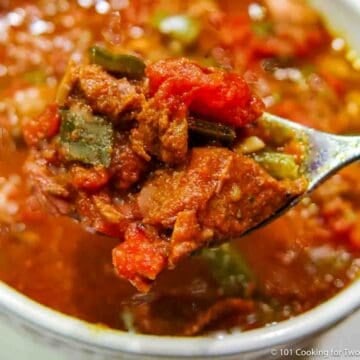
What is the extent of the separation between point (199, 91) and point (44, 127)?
31 cm

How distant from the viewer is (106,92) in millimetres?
1360

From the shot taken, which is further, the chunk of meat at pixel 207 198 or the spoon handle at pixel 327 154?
the spoon handle at pixel 327 154

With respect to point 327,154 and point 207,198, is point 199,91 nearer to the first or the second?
point 207,198

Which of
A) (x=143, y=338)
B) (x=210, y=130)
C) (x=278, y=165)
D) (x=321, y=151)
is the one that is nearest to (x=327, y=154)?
(x=321, y=151)

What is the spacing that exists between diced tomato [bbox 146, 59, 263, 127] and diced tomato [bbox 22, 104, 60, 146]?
0.66ft

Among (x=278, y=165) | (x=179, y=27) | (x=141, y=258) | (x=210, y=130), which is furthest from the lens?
(x=179, y=27)

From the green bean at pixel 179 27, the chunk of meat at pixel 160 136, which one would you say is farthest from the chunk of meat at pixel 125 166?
the green bean at pixel 179 27

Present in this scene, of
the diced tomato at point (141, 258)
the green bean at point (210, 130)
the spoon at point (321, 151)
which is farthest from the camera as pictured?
the spoon at point (321, 151)

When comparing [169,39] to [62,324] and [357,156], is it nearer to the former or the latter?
[357,156]

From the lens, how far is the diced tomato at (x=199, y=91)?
132 centimetres

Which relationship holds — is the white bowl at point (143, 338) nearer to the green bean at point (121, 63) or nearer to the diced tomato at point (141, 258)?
the diced tomato at point (141, 258)

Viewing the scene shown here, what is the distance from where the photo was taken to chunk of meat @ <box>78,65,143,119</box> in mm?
1336

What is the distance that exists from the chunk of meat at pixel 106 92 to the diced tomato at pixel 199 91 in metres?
0.04

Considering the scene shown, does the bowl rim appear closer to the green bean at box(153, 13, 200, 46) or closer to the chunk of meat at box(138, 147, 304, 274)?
the chunk of meat at box(138, 147, 304, 274)
